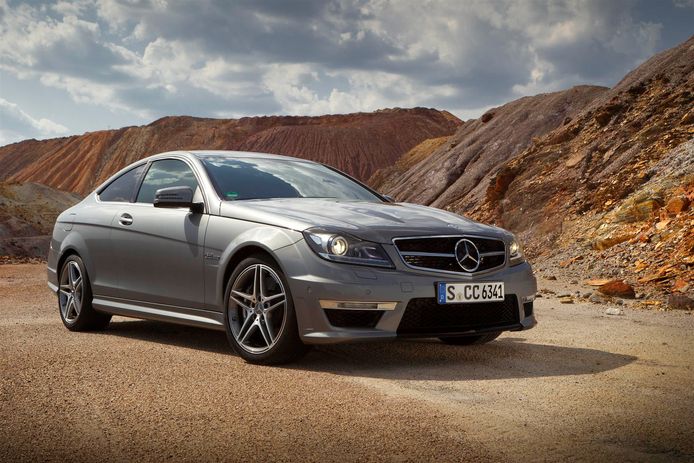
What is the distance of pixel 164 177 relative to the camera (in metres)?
7.31

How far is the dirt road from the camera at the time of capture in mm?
3818

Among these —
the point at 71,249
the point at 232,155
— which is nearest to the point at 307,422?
the point at 232,155

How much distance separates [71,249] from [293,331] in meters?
3.29

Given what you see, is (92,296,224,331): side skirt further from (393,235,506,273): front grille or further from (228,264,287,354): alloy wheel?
(393,235,506,273): front grille

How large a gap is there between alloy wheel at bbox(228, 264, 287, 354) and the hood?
1.27 ft

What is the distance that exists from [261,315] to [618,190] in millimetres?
13737

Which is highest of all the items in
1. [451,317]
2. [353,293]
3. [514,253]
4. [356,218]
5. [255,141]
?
[255,141]

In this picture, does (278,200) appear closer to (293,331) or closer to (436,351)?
(293,331)

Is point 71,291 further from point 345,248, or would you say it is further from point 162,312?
point 345,248

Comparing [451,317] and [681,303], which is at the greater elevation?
[451,317]

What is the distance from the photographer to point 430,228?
588 cm

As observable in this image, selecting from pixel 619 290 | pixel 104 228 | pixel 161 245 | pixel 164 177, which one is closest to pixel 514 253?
pixel 161 245

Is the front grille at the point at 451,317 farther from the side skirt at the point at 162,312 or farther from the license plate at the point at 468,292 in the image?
the side skirt at the point at 162,312

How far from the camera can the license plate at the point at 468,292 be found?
5656 millimetres
